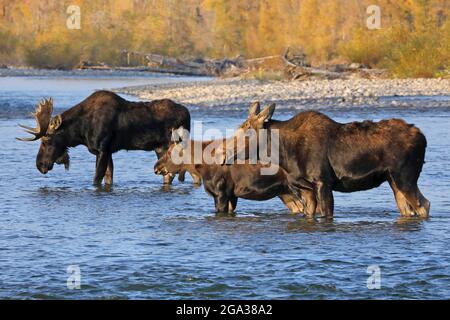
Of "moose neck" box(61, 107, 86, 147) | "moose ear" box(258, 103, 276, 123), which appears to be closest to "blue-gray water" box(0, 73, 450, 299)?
"moose neck" box(61, 107, 86, 147)

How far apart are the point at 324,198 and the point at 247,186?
3.42 feet

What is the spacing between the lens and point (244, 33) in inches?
3324

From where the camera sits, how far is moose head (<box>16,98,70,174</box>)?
18.0 m

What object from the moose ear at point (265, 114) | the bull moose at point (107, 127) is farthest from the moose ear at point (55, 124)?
the moose ear at point (265, 114)

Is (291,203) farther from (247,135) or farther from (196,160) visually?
(196,160)

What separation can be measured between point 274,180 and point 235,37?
71551 mm

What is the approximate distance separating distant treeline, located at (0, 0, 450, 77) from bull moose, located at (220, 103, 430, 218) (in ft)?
95.7

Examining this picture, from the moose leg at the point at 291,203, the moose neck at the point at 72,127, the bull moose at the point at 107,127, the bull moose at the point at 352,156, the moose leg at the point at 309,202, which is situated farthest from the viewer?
the moose neck at the point at 72,127

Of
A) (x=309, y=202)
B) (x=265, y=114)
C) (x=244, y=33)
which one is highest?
(x=244, y=33)

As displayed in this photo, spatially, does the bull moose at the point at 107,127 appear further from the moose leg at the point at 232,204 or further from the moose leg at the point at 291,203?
the moose leg at the point at 291,203

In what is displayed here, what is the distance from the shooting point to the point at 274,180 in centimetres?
1410

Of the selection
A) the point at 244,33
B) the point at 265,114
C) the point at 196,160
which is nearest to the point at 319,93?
the point at 196,160

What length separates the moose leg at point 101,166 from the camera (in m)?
17.6

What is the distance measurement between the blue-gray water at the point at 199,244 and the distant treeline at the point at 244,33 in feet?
90.7
